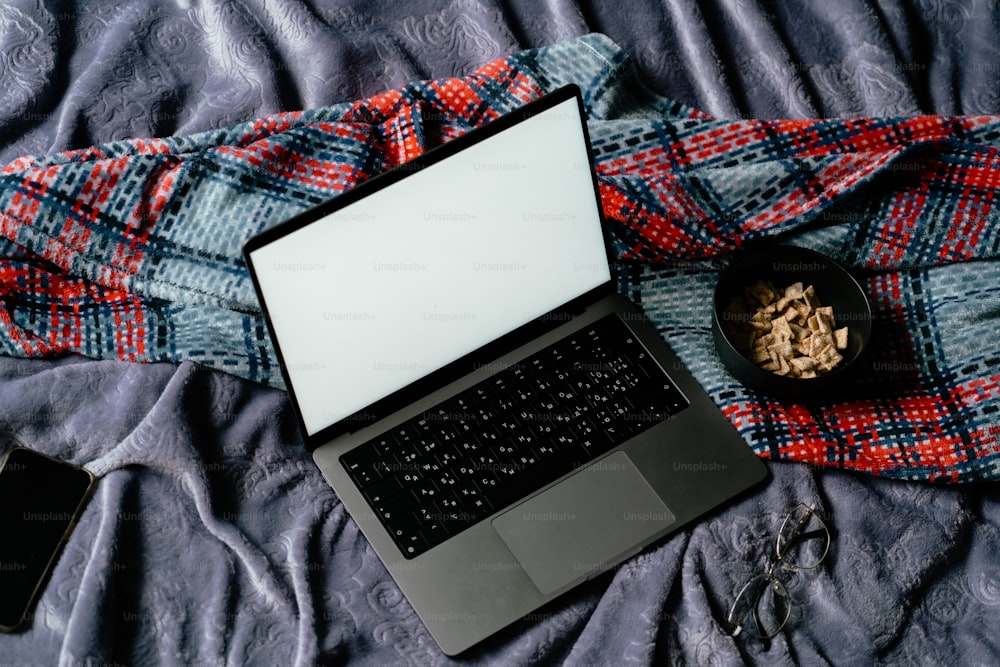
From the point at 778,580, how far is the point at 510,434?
0.28 metres

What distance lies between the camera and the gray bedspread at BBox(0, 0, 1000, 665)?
0.83 meters

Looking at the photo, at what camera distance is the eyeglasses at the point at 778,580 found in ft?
2.80

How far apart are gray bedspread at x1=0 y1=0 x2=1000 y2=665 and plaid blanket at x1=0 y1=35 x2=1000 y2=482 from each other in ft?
0.15

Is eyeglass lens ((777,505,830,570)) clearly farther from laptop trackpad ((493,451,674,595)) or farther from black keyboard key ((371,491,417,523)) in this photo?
black keyboard key ((371,491,417,523))

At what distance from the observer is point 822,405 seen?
0.94 meters

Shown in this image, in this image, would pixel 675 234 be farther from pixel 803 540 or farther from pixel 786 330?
pixel 803 540

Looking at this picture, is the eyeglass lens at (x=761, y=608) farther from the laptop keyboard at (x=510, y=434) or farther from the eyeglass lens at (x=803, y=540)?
the laptop keyboard at (x=510, y=434)

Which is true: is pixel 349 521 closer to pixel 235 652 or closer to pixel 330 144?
pixel 235 652

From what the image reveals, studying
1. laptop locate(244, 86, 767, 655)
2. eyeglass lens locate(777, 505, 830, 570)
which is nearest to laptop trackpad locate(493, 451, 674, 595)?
laptop locate(244, 86, 767, 655)

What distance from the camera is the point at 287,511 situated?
90 centimetres

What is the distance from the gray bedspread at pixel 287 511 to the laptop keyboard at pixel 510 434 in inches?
2.3

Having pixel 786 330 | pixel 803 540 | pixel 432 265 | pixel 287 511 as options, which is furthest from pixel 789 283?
pixel 287 511

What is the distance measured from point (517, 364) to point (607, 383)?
89 millimetres

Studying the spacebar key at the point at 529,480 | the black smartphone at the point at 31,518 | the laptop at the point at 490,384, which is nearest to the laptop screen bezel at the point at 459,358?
the laptop at the point at 490,384
